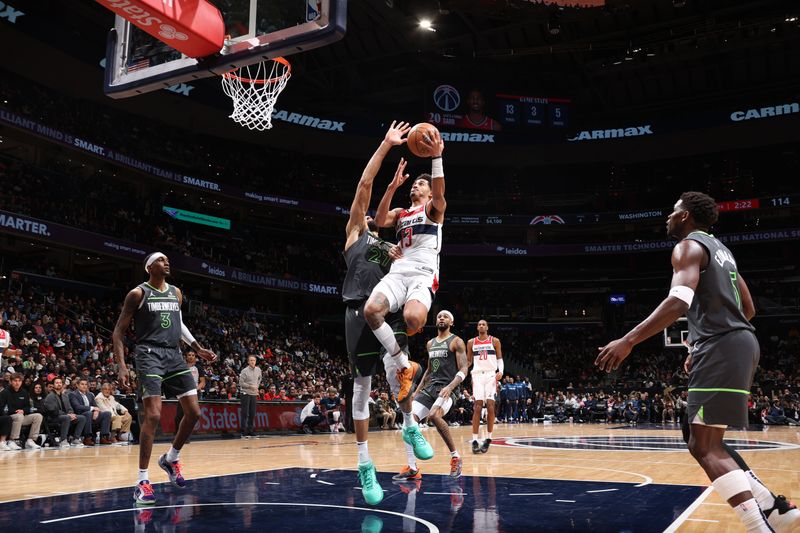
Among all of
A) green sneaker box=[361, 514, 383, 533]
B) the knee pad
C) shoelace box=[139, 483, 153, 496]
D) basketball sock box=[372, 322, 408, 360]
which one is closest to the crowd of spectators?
shoelace box=[139, 483, 153, 496]

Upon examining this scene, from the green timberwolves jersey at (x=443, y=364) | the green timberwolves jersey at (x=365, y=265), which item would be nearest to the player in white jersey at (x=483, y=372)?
the green timberwolves jersey at (x=443, y=364)

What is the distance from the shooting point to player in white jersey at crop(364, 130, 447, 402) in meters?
5.30

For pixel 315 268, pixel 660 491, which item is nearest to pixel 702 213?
pixel 660 491

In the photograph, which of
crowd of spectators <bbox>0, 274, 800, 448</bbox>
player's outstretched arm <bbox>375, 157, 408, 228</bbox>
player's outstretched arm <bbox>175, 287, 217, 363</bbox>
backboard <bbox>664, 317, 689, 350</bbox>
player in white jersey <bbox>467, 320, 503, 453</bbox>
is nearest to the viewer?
player's outstretched arm <bbox>375, 157, 408, 228</bbox>

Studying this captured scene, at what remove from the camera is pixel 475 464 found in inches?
348

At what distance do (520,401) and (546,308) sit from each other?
11.2 meters

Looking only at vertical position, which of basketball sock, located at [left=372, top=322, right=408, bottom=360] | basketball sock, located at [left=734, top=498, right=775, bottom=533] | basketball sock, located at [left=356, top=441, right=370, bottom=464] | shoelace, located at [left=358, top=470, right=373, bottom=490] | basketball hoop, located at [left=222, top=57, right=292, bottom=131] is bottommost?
shoelace, located at [left=358, top=470, right=373, bottom=490]

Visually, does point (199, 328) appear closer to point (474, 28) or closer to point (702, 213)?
point (474, 28)

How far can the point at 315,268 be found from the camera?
114 feet

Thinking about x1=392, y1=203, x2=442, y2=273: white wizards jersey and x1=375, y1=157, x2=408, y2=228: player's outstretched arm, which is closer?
x1=392, y1=203, x2=442, y2=273: white wizards jersey

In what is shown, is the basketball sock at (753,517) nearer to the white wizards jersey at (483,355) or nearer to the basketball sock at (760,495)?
the basketball sock at (760,495)

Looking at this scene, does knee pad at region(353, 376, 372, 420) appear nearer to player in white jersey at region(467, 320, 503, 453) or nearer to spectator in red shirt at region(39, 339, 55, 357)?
player in white jersey at region(467, 320, 503, 453)

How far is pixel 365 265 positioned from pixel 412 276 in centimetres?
48

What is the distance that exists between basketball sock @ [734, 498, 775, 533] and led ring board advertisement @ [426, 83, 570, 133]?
31.2 metres
